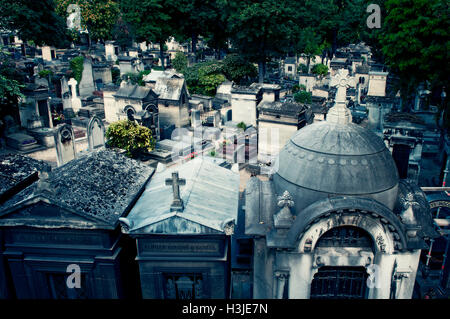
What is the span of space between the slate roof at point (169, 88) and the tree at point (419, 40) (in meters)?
16.5

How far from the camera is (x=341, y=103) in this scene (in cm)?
1082

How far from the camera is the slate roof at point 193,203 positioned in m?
9.48

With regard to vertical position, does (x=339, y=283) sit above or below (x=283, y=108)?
below

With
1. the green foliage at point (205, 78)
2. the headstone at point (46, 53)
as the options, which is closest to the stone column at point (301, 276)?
the green foliage at point (205, 78)

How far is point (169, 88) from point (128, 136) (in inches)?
421

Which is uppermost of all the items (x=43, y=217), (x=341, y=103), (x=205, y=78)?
(x=341, y=103)

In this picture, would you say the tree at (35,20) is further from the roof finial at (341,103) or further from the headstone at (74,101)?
the roof finial at (341,103)

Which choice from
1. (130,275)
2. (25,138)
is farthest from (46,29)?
(130,275)

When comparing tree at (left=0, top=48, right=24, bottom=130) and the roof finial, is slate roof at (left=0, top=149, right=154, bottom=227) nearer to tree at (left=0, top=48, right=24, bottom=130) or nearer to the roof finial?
the roof finial

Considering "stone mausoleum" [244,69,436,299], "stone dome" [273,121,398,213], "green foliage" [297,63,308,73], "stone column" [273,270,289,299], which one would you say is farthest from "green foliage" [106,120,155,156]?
"green foliage" [297,63,308,73]

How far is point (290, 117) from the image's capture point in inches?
941

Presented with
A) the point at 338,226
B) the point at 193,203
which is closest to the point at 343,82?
the point at 338,226

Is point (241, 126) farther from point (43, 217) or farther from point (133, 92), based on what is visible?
point (43, 217)

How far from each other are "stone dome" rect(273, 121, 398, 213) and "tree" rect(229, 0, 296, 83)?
29993mm
